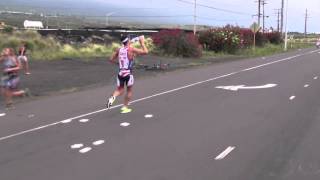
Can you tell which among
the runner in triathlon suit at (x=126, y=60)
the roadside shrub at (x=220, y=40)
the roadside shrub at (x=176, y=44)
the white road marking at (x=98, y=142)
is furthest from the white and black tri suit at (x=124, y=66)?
the roadside shrub at (x=220, y=40)

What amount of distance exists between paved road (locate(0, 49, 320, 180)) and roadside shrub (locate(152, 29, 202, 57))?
2758 cm

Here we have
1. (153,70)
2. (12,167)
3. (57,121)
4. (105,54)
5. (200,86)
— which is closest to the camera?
(12,167)

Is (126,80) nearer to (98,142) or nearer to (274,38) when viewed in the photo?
(98,142)

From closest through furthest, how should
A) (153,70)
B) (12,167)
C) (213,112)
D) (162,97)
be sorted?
1. (12,167)
2. (213,112)
3. (162,97)
4. (153,70)

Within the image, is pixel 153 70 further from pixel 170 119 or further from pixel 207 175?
pixel 207 175

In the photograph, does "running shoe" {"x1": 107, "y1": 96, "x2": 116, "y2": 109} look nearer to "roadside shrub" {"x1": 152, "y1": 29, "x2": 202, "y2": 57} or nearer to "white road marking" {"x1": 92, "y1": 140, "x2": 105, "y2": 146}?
"white road marking" {"x1": 92, "y1": 140, "x2": 105, "y2": 146}

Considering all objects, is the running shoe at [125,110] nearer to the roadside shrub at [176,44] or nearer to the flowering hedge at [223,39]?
the roadside shrub at [176,44]

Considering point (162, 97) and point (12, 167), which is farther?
point (162, 97)

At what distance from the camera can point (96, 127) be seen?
12711 millimetres

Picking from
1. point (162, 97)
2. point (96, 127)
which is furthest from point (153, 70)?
point (96, 127)

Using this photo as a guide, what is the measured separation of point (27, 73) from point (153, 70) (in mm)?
7892

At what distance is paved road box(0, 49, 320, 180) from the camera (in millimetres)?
8641

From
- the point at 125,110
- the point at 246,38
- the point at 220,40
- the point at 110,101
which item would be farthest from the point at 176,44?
the point at 125,110

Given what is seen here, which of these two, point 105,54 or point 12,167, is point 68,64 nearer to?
point 105,54
